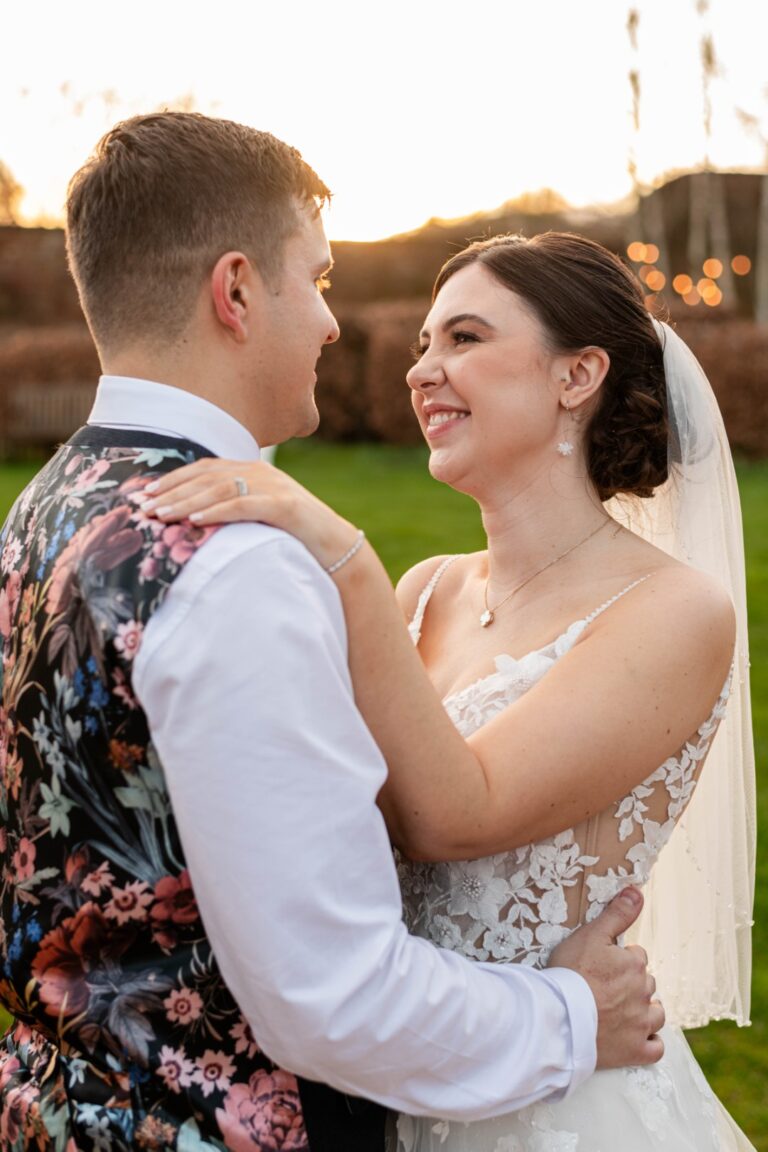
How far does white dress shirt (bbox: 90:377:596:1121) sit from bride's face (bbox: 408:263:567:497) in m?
1.15

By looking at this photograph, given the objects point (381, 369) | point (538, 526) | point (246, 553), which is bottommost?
point (381, 369)

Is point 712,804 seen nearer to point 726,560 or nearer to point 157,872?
point 726,560

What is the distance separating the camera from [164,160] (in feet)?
5.96

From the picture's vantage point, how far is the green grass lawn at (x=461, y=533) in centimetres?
435

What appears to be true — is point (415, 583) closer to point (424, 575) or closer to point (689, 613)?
point (424, 575)

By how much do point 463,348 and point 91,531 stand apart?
1.34m

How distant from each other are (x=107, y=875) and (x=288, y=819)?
0.32 meters

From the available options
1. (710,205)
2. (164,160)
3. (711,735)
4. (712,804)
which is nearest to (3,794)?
(164,160)

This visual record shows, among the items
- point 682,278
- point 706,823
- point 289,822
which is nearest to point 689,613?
point 706,823

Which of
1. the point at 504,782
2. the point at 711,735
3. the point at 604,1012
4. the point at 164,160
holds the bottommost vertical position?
the point at 604,1012

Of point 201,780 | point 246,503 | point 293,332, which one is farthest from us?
point 293,332

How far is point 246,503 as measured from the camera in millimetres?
1636

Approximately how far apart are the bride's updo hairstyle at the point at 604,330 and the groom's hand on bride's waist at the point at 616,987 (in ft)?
3.54

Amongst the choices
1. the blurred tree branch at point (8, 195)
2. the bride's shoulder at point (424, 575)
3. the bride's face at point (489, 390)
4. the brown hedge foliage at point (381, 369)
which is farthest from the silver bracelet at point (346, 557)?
the blurred tree branch at point (8, 195)
